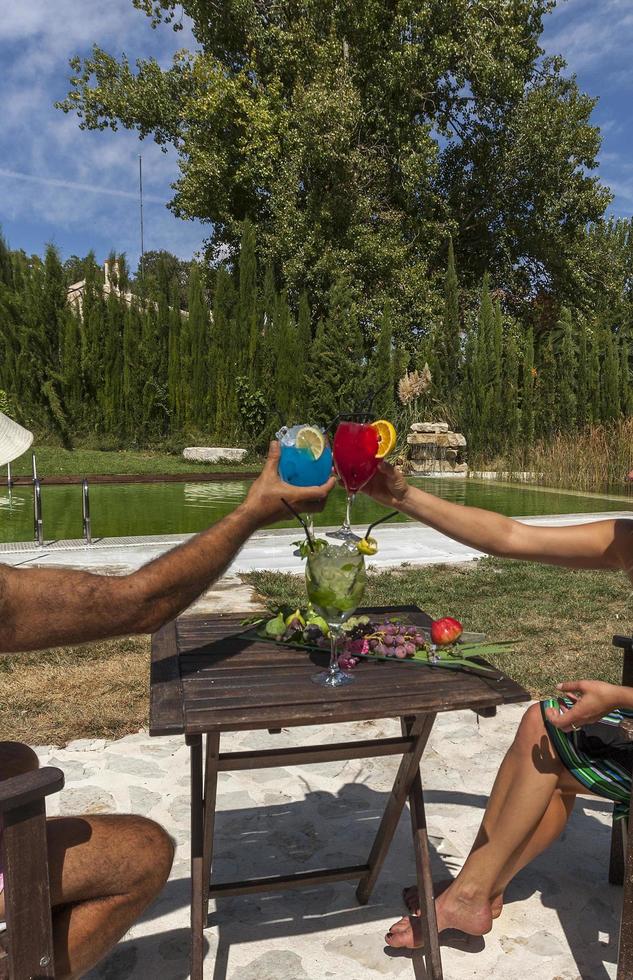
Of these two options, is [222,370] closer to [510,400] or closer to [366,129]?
[510,400]

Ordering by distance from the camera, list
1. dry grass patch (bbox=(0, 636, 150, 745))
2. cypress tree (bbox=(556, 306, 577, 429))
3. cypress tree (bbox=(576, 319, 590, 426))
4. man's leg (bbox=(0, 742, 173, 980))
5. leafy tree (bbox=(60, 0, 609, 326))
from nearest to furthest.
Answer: man's leg (bbox=(0, 742, 173, 980))
dry grass patch (bbox=(0, 636, 150, 745))
cypress tree (bbox=(576, 319, 590, 426))
cypress tree (bbox=(556, 306, 577, 429))
leafy tree (bbox=(60, 0, 609, 326))

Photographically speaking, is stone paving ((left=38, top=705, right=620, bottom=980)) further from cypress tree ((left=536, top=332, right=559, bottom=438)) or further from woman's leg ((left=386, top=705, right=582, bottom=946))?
cypress tree ((left=536, top=332, right=559, bottom=438))

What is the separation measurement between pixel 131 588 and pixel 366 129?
1999 centimetres

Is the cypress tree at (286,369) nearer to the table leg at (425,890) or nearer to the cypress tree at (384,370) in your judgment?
the cypress tree at (384,370)

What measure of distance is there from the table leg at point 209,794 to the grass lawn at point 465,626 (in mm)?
1375

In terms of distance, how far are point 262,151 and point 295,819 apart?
18.6m

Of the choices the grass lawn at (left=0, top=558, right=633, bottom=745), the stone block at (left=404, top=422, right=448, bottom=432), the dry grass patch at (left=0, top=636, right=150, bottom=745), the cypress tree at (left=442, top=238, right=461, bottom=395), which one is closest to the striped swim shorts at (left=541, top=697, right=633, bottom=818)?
the grass lawn at (left=0, top=558, right=633, bottom=745)

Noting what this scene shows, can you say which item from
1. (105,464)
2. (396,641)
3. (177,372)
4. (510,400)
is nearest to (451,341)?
(510,400)

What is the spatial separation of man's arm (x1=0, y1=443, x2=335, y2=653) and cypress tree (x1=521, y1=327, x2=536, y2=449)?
49.0 feet

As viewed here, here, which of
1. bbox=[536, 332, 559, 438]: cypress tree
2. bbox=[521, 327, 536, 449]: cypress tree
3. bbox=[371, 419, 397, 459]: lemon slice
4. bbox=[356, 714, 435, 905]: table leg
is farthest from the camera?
bbox=[536, 332, 559, 438]: cypress tree

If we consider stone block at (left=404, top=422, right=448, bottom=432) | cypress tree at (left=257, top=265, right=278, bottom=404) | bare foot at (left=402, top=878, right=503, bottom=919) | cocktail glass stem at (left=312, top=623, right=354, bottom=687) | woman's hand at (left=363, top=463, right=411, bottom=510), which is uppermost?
cypress tree at (left=257, top=265, right=278, bottom=404)

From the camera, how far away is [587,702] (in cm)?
174

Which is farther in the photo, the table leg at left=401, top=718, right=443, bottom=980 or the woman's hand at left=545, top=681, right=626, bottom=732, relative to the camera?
the table leg at left=401, top=718, right=443, bottom=980

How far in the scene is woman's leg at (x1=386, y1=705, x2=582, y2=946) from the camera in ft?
6.20
